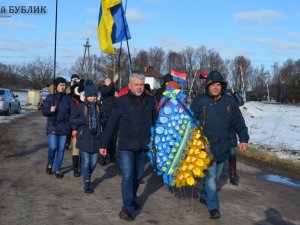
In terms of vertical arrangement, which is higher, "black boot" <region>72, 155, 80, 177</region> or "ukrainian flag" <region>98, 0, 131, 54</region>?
"ukrainian flag" <region>98, 0, 131, 54</region>

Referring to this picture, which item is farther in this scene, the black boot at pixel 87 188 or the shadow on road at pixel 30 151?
the shadow on road at pixel 30 151

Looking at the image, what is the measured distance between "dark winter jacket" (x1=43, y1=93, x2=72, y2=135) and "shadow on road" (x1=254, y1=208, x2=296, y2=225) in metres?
4.01

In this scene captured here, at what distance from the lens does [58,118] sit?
8633mm

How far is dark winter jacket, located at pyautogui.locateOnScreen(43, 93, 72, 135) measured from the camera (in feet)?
28.2

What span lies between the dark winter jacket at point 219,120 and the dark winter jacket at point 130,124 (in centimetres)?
79

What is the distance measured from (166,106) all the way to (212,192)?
4.44ft

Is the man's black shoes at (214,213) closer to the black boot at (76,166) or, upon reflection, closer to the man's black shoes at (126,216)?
the man's black shoes at (126,216)

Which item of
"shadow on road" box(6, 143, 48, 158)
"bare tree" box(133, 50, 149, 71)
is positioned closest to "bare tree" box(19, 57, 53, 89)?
"bare tree" box(133, 50, 149, 71)

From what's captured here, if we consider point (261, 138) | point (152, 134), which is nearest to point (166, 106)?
point (152, 134)

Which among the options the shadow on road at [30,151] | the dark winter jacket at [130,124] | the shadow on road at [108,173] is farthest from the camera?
the shadow on road at [30,151]

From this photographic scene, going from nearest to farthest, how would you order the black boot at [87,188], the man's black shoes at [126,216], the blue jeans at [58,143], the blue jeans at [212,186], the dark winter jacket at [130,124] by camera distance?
the man's black shoes at [126,216] → the dark winter jacket at [130,124] → the blue jeans at [212,186] → the black boot at [87,188] → the blue jeans at [58,143]

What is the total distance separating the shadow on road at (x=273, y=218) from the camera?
6177 millimetres

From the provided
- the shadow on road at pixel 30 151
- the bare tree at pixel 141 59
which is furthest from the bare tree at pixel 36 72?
the shadow on road at pixel 30 151

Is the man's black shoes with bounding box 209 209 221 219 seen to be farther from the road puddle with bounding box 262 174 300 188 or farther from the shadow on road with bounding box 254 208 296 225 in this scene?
the road puddle with bounding box 262 174 300 188
